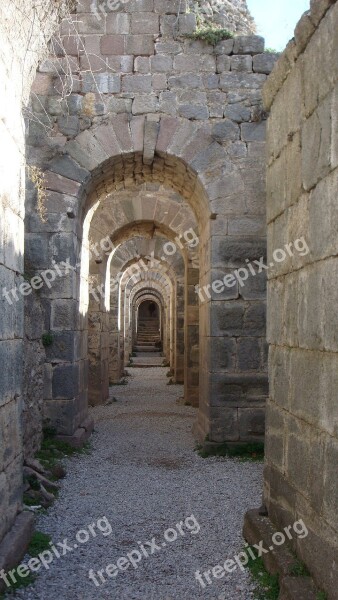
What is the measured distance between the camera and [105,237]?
10.9 meters

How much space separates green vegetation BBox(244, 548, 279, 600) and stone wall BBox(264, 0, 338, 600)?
28cm

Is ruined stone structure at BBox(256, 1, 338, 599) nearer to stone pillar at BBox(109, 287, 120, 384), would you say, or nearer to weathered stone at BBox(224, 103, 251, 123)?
weathered stone at BBox(224, 103, 251, 123)

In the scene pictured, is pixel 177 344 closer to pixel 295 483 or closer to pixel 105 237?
pixel 105 237

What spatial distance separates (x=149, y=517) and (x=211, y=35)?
17.5 feet

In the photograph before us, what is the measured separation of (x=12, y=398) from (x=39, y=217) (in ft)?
11.4

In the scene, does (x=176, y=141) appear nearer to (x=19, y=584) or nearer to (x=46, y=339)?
(x=46, y=339)

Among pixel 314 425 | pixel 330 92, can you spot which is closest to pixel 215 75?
pixel 330 92

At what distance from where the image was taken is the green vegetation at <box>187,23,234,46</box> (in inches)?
264

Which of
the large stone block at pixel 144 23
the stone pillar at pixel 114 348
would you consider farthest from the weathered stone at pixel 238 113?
the stone pillar at pixel 114 348
